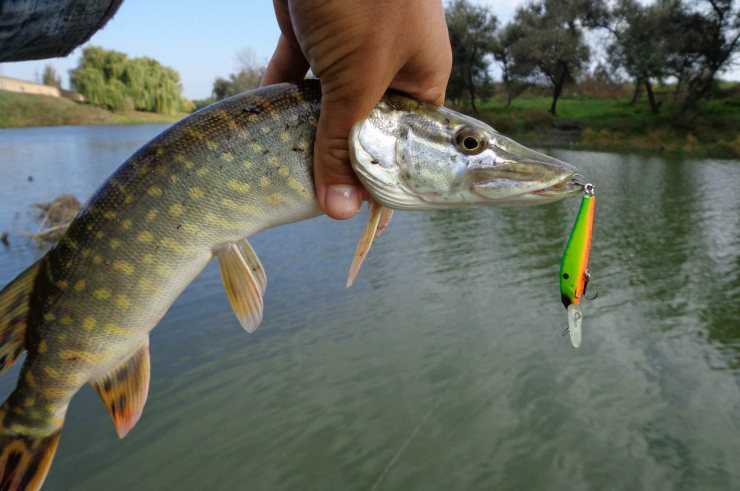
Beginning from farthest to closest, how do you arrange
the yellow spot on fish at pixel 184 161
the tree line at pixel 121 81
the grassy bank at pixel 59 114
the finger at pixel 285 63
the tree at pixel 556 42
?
the tree line at pixel 121 81
the grassy bank at pixel 59 114
the tree at pixel 556 42
the finger at pixel 285 63
the yellow spot on fish at pixel 184 161

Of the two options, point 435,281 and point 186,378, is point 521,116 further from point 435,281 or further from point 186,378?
point 186,378

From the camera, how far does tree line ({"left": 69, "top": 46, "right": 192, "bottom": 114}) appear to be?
211 feet

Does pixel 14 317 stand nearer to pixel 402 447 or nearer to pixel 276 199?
pixel 276 199

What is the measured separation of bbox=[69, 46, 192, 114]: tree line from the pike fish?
73.2m

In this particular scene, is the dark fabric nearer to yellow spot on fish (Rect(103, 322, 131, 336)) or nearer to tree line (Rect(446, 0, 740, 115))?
yellow spot on fish (Rect(103, 322, 131, 336))

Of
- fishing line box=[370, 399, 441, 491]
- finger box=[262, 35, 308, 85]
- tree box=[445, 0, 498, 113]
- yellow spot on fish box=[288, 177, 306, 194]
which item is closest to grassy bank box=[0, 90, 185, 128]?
tree box=[445, 0, 498, 113]

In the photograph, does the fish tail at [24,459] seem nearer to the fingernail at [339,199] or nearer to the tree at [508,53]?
the fingernail at [339,199]

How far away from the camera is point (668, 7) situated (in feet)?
102

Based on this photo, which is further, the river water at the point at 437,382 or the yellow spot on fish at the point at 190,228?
the river water at the point at 437,382

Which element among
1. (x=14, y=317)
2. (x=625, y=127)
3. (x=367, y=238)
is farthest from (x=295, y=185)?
(x=625, y=127)

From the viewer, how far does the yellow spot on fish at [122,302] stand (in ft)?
5.83

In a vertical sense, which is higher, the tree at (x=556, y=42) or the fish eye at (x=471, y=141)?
the tree at (x=556, y=42)

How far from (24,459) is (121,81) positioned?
75195mm

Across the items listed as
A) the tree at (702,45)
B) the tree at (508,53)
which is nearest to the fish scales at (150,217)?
the tree at (702,45)
